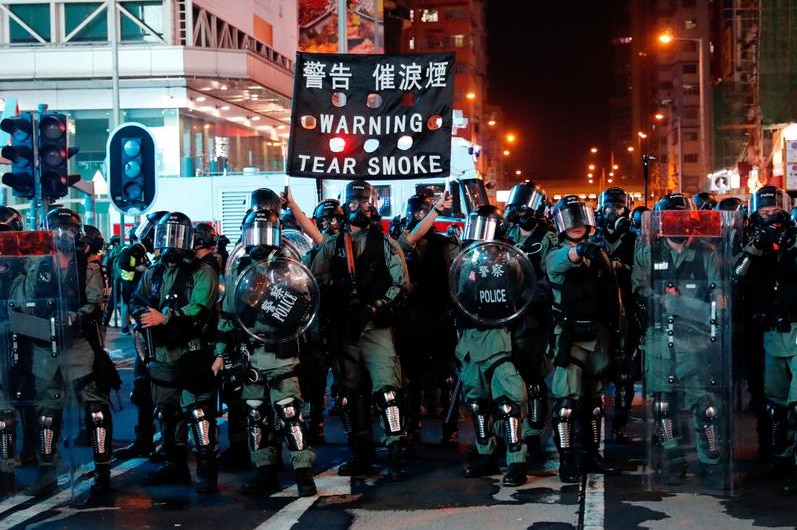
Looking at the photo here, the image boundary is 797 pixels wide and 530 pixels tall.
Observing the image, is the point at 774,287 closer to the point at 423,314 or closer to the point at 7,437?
the point at 423,314

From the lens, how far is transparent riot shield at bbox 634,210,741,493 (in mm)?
7637

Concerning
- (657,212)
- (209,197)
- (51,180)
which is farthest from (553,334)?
(209,197)

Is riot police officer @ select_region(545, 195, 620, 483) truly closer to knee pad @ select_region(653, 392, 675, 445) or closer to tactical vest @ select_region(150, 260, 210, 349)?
knee pad @ select_region(653, 392, 675, 445)

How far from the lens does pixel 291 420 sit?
799 cm

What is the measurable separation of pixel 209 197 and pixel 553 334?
54.7ft

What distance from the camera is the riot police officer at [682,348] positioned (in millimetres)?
7660

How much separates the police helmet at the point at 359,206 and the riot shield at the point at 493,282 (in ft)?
2.59

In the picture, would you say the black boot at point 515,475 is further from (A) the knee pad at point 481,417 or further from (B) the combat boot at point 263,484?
(B) the combat boot at point 263,484

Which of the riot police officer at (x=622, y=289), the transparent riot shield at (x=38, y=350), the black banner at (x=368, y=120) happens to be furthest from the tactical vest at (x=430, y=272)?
the transparent riot shield at (x=38, y=350)

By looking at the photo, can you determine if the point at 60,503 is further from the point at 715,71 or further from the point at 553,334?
the point at 715,71

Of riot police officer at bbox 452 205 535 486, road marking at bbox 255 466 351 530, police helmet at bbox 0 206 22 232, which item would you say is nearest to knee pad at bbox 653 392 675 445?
riot police officer at bbox 452 205 535 486

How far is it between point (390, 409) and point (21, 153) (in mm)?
6765

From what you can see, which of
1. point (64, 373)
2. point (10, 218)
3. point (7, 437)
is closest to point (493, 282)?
point (64, 373)

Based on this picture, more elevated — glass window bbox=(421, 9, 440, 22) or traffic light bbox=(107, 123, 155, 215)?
glass window bbox=(421, 9, 440, 22)
